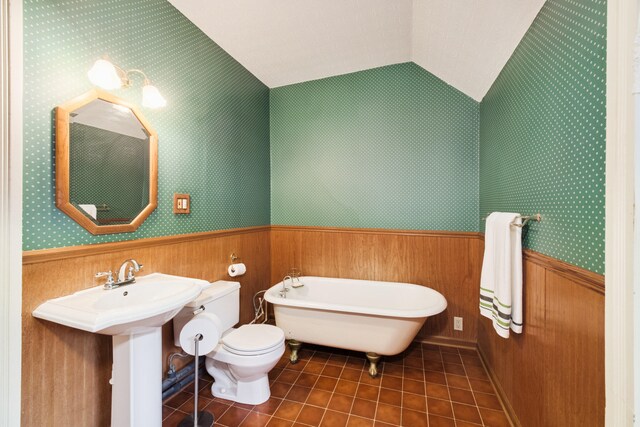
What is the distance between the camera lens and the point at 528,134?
1.50m

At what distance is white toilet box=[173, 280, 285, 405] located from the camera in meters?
1.69

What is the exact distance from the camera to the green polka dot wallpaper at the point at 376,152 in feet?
8.32

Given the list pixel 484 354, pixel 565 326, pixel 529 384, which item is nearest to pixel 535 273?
pixel 565 326

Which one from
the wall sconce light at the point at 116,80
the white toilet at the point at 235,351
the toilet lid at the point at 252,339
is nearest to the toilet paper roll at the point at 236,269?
the white toilet at the point at 235,351

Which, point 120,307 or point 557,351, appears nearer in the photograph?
point 557,351

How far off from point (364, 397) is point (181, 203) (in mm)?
1857

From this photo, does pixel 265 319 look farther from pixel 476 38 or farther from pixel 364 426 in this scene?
pixel 476 38

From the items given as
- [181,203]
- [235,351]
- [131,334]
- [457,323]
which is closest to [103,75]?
[181,203]

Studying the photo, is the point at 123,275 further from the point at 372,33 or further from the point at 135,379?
the point at 372,33

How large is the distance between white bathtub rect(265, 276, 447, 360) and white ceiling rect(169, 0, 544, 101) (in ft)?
5.97

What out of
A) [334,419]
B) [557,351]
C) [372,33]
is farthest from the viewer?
[372,33]

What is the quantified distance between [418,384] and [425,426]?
15.6 inches

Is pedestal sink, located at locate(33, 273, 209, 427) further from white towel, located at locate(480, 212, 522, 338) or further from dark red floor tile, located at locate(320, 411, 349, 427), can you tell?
white towel, located at locate(480, 212, 522, 338)
